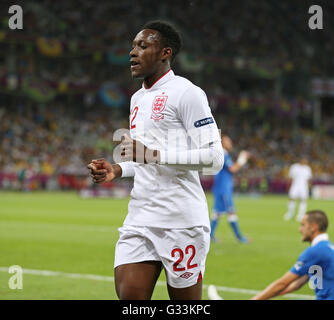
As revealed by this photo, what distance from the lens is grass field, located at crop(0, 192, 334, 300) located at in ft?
26.3

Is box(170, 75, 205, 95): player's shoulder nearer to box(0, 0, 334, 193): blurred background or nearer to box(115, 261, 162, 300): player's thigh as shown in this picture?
box(115, 261, 162, 300): player's thigh

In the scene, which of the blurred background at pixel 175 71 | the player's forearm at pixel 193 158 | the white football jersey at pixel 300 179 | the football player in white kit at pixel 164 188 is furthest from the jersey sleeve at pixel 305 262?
the blurred background at pixel 175 71

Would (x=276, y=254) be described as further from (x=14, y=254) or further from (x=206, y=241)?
(x=206, y=241)

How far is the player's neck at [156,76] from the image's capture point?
418 centimetres

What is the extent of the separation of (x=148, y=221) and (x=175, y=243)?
226mm

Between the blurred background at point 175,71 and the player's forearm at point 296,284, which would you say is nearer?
the player's forearm at point 296,284

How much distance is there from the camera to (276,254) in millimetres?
11820

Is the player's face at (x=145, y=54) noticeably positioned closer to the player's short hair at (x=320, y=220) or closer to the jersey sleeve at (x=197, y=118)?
the jersey sleeve at (x=197, y=118)

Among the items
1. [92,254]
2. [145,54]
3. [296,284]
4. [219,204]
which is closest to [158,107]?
[145,54]

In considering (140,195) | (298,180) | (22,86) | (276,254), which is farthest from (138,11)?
(140,195)

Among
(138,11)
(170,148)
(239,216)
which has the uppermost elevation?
(138,11)

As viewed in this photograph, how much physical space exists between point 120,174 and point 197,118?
73 centimetres

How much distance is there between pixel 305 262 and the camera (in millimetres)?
5516

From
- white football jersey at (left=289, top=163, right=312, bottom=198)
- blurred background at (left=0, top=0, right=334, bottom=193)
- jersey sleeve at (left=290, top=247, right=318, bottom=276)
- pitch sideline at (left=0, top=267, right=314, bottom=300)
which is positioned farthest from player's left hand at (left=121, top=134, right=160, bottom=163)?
blurred background at (left=0, top=0, right=334, bottom=193)
